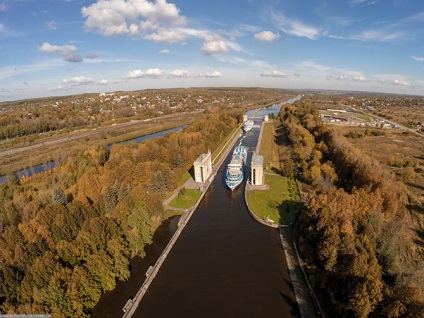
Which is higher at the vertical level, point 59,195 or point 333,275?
point 59,195

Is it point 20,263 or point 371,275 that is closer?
point 371,275

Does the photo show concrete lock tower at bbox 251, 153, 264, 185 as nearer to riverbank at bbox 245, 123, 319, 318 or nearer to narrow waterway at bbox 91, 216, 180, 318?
riverbank at bbox 245, 123, 319, 318

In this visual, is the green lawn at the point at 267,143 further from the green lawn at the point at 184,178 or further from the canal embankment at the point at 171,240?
the green lawn at the point at 184,178

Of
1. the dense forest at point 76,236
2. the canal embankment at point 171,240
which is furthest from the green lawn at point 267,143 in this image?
the dense forest at point 76,236

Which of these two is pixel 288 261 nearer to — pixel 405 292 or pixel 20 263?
pixel 405 292

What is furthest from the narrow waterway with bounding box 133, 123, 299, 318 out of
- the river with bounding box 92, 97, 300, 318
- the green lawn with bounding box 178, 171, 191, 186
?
the green lawn with bounding box 178, 171, 191, 186

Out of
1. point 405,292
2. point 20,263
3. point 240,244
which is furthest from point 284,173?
point 20,263
